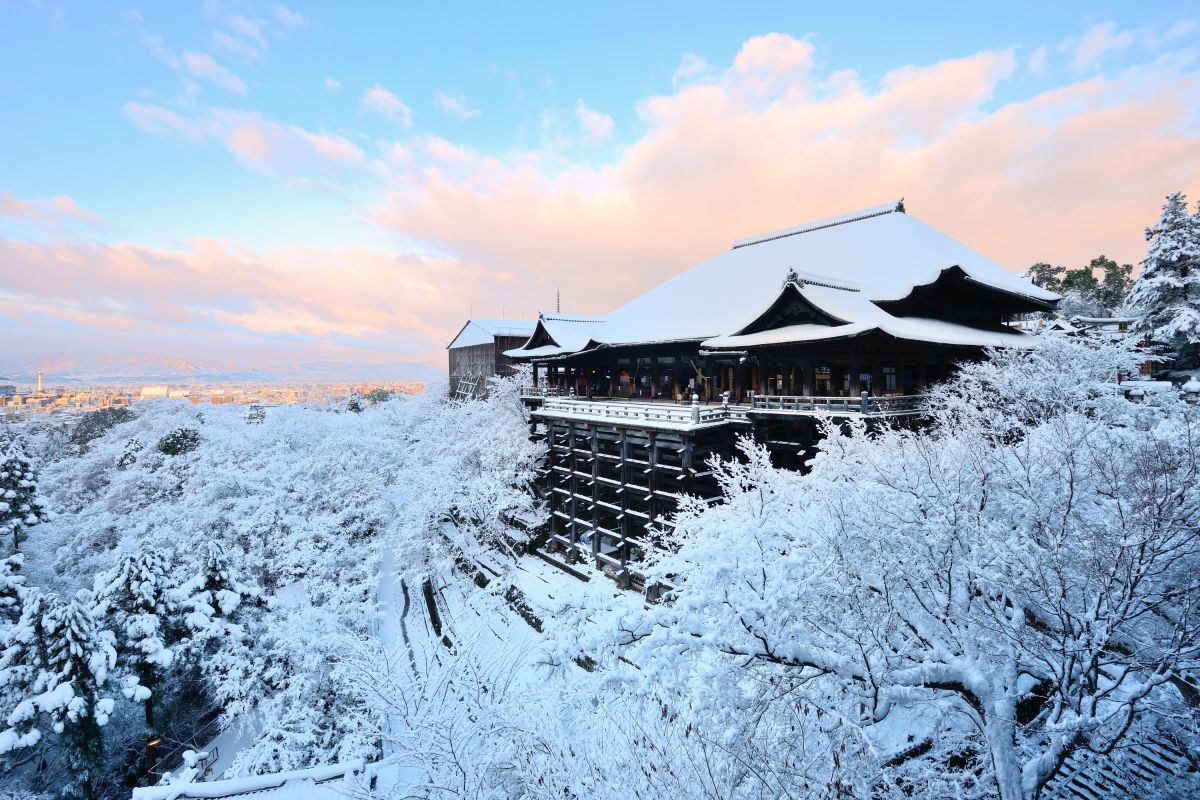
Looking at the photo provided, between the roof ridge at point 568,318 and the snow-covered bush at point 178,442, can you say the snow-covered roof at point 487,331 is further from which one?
the snow-covered bush at point 178,442

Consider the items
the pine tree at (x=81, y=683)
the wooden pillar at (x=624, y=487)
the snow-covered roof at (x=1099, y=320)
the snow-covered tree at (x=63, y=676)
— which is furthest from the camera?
the snow-covered roof at (x=1099, y=320)

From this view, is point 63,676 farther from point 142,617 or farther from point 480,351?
point 480,351

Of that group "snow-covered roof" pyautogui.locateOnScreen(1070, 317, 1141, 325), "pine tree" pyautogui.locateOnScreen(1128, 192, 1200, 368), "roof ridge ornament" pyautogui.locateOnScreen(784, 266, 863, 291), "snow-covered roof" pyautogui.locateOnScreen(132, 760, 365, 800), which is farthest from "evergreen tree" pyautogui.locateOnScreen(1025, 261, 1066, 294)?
"snow-covered roof" pyautogui.locateOnScreen(132, 760, 365, 800)

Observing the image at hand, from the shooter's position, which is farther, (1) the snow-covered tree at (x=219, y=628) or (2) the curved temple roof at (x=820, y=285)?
(2) the curved temple roof at (x=820, y=285)

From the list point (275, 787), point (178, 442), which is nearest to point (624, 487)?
point (275, 787)

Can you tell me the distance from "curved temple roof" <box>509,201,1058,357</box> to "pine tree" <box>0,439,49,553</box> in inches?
1049

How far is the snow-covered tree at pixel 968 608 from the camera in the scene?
730 cm

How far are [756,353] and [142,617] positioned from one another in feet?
83.9

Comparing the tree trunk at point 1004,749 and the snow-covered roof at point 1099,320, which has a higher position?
the snow-covered roof at point 1099,320

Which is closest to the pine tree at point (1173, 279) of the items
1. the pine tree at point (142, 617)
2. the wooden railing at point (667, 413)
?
the wooden railing at point (667, 413)

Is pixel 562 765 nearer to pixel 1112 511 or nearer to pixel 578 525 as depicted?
pixel 1112 511

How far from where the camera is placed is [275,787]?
1186 centimetres

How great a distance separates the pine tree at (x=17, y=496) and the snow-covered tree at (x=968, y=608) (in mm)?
28913

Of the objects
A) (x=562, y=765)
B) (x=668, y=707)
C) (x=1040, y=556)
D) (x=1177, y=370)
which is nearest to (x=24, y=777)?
(x=562, y=765)
